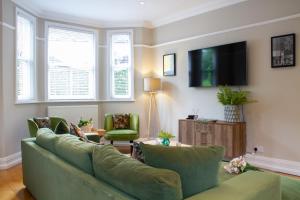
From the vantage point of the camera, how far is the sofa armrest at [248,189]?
1.42 metres

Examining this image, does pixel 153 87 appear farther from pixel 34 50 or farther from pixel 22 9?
pixel 22 9

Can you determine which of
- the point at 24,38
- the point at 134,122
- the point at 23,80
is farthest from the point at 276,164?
the point at 24,38

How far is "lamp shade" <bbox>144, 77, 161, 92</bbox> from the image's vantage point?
582 cm

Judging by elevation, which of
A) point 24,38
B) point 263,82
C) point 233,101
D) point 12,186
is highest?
point 24,38

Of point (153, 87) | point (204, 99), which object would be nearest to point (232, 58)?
point (204, 99)

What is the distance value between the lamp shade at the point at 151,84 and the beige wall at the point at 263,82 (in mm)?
859

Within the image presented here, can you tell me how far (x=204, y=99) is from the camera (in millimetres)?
5121

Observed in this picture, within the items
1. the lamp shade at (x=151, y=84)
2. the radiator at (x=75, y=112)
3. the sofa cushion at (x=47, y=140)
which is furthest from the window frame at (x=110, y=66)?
the sofa cushion at (x=47, y=140)

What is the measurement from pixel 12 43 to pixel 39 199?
9.81 ft

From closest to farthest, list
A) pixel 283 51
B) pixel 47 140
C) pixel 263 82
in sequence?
pixel 47 140, pixel 283 51, pixel 263 82

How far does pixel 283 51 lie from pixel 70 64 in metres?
4.36

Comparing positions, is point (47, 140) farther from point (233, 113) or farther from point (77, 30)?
point (77, 30)

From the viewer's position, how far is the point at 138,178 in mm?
1332

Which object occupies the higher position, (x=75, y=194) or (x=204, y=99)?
(x=204, y=99)
